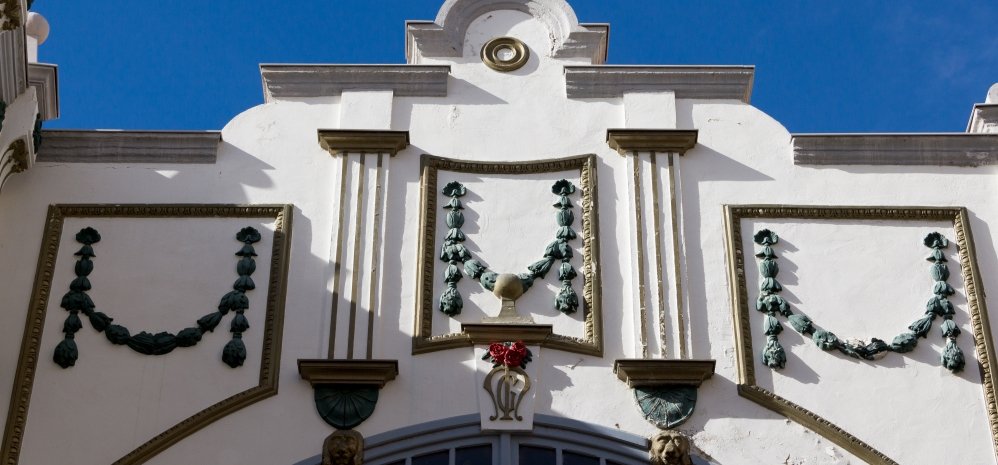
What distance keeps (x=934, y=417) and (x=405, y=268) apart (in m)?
3.84

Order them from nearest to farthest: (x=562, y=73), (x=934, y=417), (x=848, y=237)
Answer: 1. (x=934, y=417)
2. (x=848, y=237)
3. (x=562, y=73)

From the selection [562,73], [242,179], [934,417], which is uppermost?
[562,73]

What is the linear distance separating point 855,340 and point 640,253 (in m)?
1.64

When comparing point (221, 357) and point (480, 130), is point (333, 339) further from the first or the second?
point (480, 130)

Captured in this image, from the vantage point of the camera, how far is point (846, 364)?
41.4ft

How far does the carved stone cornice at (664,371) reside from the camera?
12.5 metres

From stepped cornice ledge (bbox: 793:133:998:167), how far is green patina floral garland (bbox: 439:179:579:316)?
6.14 feet

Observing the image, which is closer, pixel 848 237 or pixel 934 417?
pixel 934 417

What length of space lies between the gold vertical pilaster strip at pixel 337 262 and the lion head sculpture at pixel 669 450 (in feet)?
7.57

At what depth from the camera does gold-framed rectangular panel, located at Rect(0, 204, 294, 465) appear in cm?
1230

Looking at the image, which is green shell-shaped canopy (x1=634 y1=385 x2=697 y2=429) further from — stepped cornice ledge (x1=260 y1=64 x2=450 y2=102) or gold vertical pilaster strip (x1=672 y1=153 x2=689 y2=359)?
stepped cornice ledge (x1=260 y1=64 x2=450 y2=102)

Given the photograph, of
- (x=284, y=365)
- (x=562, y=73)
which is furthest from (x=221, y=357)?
(x=562, y=73)

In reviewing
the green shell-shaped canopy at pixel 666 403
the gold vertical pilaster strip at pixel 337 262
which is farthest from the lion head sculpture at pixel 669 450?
the gold vertical pilaster strip at pixel 337 262

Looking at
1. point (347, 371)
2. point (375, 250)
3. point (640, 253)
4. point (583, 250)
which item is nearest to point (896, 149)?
point (640, 253)
